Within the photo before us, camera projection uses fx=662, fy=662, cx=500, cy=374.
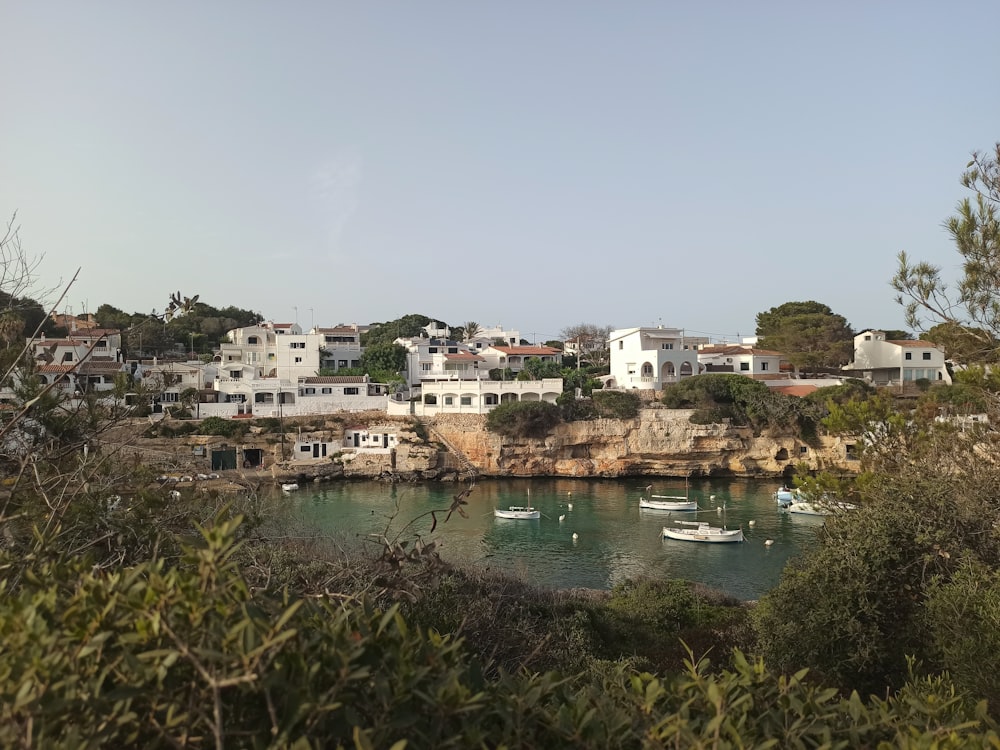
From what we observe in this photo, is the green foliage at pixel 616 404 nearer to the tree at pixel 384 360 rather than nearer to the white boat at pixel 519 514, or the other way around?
the white boat at pixel 519 514

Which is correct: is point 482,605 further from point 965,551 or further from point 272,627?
point 272,627

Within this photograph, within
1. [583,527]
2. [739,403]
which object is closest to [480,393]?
[739,403]

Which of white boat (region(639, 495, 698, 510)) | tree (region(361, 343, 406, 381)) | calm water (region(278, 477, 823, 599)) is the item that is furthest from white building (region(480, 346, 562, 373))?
white boat (region(639, 495, 698, 510))

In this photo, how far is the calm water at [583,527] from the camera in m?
20.8

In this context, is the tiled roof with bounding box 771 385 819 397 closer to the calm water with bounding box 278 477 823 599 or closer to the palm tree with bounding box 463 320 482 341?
the calm water with bounding box 278 477 823 599

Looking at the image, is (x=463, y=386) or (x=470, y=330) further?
(x=470, y=330)

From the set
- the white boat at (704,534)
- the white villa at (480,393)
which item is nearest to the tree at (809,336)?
the white villa at (480,393)

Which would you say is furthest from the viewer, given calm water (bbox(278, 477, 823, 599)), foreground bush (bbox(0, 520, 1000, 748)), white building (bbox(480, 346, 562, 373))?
white building (bbox(480, 346, 562, 373))

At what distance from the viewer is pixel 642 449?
36625 millimetres

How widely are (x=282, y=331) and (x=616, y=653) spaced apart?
4271 centimetres

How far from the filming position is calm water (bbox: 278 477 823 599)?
2078 centimetres

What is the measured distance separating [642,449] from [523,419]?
6784 mm

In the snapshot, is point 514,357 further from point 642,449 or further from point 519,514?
point 519,514

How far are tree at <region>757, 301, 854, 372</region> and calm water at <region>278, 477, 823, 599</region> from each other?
1521cm
